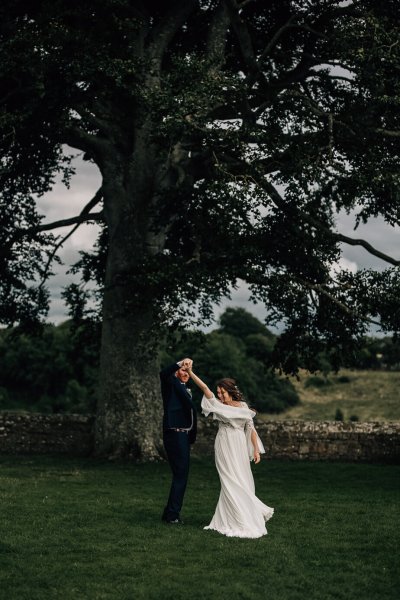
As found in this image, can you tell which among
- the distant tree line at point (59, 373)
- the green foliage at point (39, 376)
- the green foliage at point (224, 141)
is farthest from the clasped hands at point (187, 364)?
the green foliage at point (39, 376)

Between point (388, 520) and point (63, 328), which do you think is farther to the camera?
point (63, 328)

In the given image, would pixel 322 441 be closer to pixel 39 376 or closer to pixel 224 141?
pixel 224 141

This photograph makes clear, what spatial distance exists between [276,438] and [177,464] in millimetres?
14721

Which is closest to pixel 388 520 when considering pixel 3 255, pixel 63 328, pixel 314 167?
pixel 314 167

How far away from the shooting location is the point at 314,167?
19234 millimetres

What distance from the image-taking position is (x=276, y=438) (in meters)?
26.8

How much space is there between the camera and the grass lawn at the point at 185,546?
871 centimetres

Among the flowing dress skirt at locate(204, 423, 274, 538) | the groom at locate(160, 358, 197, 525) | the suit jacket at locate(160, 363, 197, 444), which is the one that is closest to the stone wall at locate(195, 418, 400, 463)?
the groom at locate(160, 358, 197, 525)

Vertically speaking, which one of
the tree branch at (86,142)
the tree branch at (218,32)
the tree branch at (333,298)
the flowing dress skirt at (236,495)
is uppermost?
the tree branch at (218,32)

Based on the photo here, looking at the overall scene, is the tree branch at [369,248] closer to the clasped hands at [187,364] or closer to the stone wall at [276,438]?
the stone wall at [276,438]

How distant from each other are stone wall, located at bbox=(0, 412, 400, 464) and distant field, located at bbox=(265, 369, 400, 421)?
137 feet

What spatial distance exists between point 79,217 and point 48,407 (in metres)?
38.2

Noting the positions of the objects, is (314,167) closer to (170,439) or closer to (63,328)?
(170,439)

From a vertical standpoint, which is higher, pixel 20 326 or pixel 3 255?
pixel 3 255
